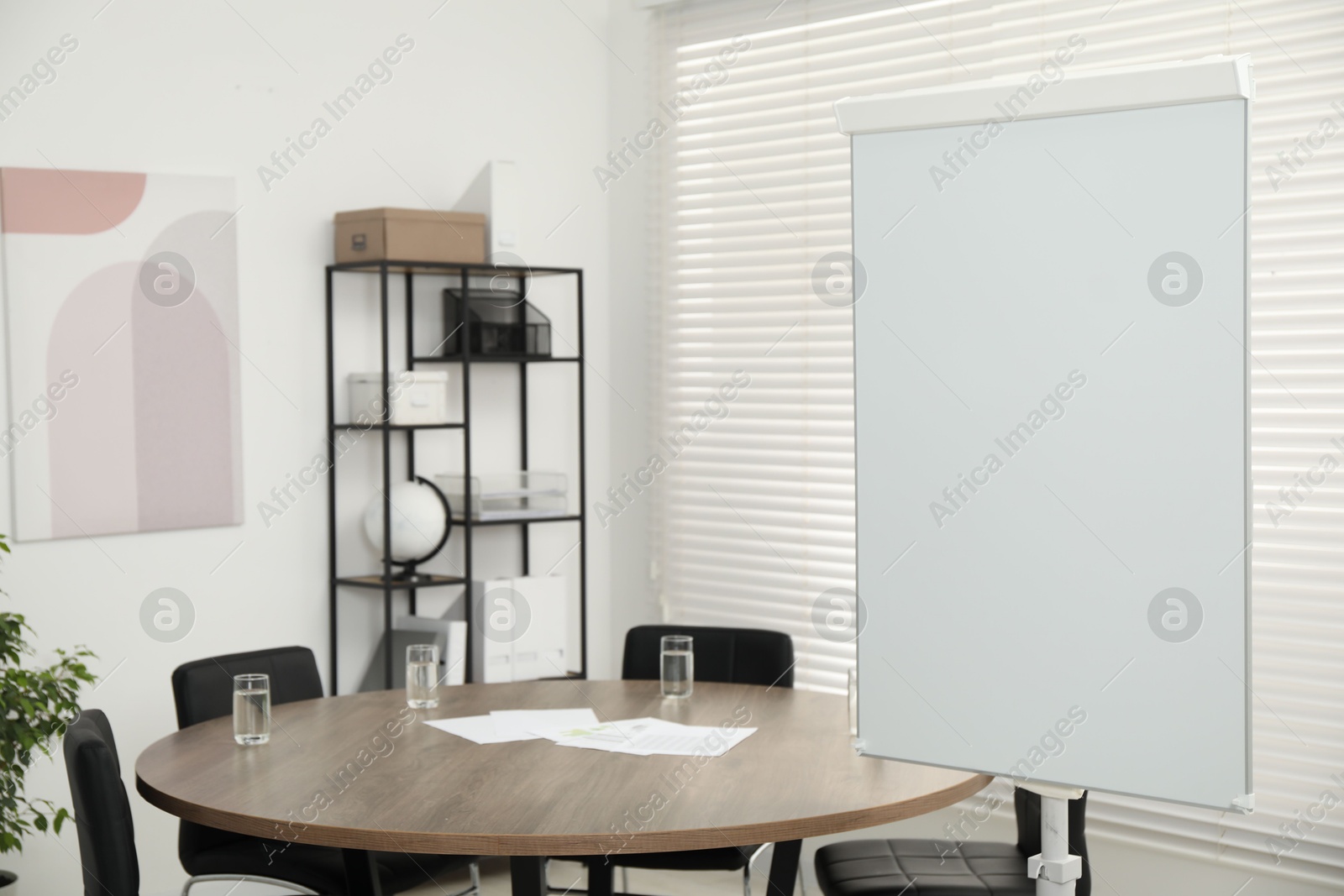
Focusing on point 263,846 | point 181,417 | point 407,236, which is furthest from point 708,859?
point 407,236

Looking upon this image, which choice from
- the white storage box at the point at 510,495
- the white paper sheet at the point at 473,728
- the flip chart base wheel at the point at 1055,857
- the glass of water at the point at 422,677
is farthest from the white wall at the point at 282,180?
the flip chart base wheel at the point at 1055,857

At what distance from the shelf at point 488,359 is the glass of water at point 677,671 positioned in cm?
152

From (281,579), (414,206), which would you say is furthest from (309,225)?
(281,579)

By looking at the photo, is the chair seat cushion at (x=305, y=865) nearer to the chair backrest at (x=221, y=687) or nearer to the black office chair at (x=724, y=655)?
the chair backrest at (x=221, y=687)

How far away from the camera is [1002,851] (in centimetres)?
293

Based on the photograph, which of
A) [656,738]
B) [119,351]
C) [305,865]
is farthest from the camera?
[119,351]

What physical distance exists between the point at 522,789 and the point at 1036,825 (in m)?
1.21

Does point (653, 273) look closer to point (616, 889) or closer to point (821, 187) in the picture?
point (821, 187)

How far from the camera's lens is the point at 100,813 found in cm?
225

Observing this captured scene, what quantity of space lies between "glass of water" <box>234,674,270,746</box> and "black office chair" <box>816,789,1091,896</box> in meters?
1.30

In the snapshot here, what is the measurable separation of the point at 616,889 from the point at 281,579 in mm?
1498

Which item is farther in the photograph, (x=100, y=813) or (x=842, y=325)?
(x=842, y=325)

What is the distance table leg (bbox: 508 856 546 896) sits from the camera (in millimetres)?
2320

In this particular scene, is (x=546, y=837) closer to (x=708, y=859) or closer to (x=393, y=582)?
(x=708, y=859)
